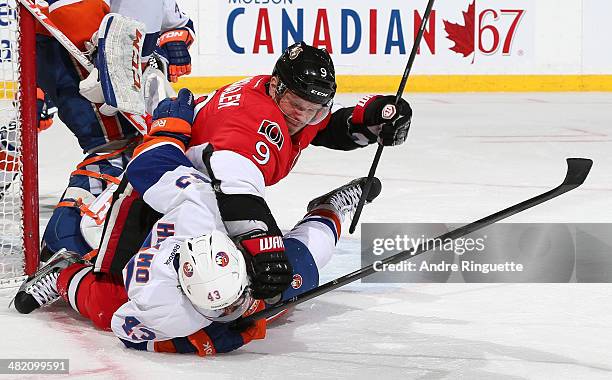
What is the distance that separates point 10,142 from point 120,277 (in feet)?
2.85

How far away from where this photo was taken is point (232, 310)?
8.00ft

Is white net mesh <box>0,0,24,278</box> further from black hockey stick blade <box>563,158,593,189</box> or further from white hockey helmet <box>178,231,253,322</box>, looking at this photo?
black hockey stick blade <box>563,158,593,189</box>

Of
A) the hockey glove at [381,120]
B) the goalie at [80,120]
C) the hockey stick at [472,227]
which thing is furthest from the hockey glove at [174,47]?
the hockey stick at [472,227]

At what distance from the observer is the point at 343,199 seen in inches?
120

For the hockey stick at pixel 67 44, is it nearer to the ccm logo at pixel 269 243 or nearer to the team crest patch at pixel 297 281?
the team crest patch at pixel 297 281

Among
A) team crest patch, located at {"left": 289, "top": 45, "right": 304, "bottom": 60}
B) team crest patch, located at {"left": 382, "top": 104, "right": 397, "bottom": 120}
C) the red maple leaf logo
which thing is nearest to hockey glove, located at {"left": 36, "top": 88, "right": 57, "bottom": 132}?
team crest patch, located at {"left": 382, "top": 104, "right": 397, "bottom": 120}

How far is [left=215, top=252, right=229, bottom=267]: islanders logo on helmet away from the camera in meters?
2.27

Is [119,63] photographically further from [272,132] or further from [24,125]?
[272,132]

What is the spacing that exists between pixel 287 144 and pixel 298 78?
16 cm

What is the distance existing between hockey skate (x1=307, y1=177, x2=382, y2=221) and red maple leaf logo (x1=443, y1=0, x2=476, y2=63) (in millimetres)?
5001

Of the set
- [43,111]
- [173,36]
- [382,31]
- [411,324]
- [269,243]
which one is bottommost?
[411,324]

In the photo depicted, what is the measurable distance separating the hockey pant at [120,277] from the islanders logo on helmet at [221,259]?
0.41m

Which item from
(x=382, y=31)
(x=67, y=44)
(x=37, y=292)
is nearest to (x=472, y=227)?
(x=37, y=292)

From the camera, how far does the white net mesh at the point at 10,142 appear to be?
3205mm
